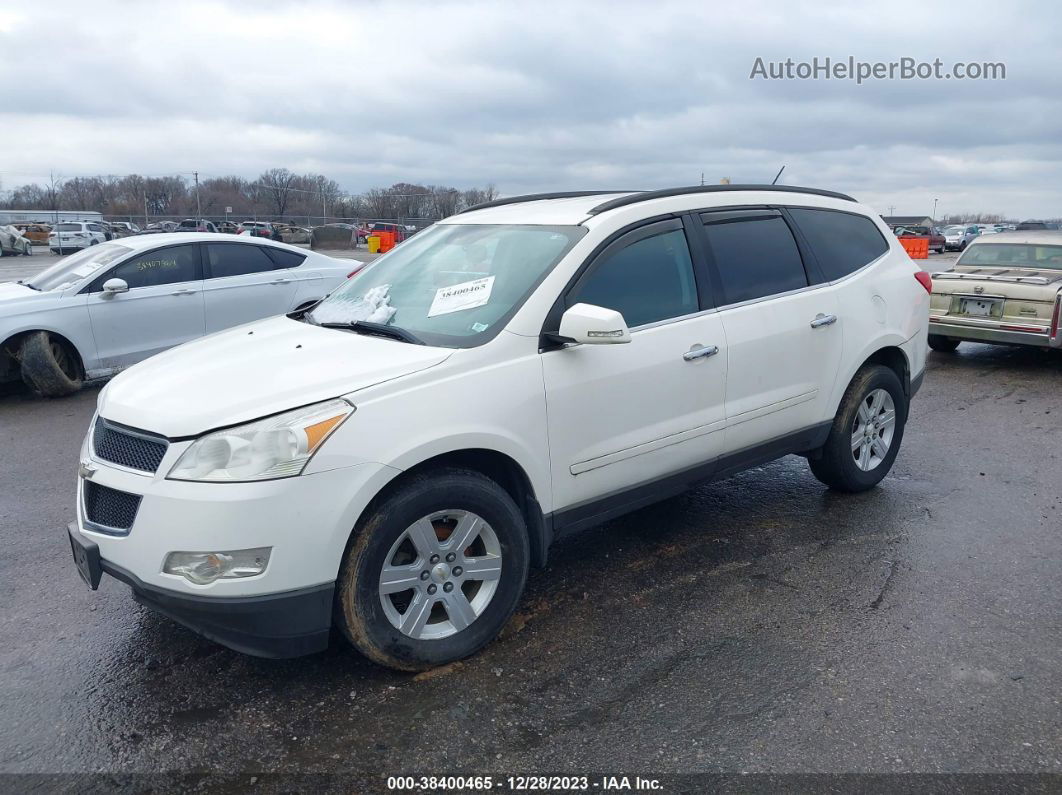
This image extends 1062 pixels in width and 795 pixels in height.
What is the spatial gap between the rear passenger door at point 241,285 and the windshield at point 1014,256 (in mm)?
8627

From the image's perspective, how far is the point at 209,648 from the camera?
11.9 ft

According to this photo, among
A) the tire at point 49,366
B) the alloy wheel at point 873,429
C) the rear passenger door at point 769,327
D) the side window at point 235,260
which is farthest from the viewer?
the side window at point 235,260

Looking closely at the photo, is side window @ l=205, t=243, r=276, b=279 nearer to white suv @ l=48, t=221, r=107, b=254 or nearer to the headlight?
the headlight

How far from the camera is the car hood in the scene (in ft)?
10.2

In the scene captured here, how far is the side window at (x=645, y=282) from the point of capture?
392 cm

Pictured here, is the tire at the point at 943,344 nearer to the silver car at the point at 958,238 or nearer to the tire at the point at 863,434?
the tire at the point at 863,434

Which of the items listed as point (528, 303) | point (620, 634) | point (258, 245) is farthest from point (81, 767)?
point (258, 245)

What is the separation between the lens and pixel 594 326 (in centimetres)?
346

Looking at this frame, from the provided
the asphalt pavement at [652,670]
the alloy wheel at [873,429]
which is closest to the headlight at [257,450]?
the asphalt pavement at [652,670]

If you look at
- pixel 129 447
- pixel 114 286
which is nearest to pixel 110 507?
pixel 129 447

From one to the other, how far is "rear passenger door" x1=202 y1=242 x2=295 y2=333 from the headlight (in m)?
6.48

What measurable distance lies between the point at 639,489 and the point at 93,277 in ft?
22.1

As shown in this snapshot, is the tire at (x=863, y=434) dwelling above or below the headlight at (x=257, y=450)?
below

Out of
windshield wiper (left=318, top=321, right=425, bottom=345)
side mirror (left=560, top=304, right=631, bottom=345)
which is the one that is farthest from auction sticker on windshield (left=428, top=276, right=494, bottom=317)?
side mirror (left=560, top=304, right=631, bottom=345)
